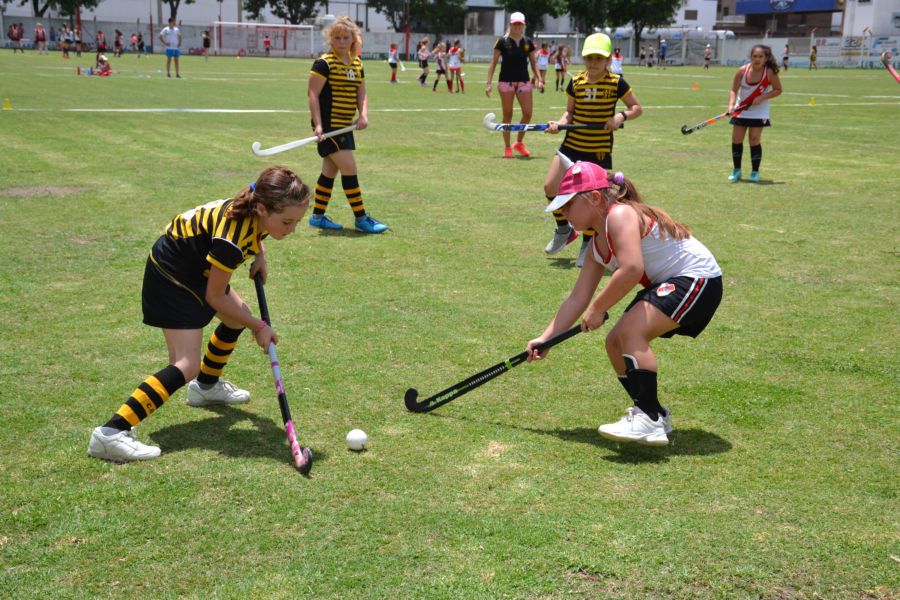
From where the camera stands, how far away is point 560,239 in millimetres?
8250

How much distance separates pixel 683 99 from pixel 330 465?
2703cm

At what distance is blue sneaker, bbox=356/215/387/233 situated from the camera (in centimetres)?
916

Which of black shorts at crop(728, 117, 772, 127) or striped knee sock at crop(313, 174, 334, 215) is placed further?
black shorts at crop(728, 117, 772, 127)

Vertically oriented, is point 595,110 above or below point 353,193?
above

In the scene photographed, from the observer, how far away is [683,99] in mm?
28797

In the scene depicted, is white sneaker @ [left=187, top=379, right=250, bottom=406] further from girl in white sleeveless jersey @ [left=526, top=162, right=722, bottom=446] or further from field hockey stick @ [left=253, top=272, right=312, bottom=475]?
girl in white sleeveless jersey @ [left=526, top=162, right=722, bottom=446]

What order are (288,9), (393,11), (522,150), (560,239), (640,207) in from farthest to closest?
1. (393,11)
2. (288,9)
3. (522,150)
4. (560,239)
5. (640,207)

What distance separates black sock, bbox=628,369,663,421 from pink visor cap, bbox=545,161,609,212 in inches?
37.1

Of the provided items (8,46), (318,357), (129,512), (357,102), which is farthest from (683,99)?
(8,46)

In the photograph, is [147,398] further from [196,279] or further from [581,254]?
[581,254]

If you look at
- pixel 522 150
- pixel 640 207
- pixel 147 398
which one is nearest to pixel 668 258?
pixel 640 207

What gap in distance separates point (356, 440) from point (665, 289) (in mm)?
1744

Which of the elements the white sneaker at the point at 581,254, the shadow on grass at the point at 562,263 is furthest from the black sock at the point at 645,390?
the shadow on grass at the point at 562,263

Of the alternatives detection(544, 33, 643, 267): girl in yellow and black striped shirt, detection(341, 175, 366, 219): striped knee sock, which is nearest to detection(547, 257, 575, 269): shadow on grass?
detection(544, 33, 643, 267): girl in yellow and black striped shirt
